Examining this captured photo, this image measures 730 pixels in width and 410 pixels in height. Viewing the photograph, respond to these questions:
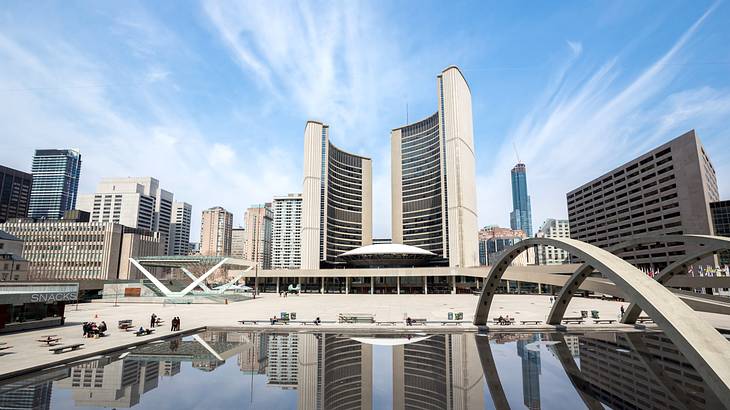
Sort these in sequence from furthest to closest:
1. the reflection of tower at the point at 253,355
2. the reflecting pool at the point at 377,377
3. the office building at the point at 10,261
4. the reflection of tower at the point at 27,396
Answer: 1. the office building at the point at 10,261
2. the reflection of tower at the point at 253,355
3. the reflecting pool at the point at 377,377
4. the reflection of tower at the point at 27,396

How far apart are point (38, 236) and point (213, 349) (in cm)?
13404

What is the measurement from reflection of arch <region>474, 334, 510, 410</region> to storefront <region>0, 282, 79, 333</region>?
29053mm

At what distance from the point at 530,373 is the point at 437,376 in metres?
3.88

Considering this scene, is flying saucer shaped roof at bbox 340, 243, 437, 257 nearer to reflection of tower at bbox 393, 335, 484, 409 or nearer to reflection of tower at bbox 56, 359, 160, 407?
reflection of tower at bbox 393, 335, 484, 409

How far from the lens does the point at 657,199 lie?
93.0 metres

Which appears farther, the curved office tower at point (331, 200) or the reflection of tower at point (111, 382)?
the curved office tower at point (331, 200)

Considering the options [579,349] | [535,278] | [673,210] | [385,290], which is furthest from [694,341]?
[673,210]

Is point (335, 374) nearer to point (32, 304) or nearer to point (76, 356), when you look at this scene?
point (76, 356)

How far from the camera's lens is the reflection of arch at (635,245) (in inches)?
682

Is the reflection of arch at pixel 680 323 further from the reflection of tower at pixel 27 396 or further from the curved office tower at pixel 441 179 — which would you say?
the curved office tower at pixel 441 179

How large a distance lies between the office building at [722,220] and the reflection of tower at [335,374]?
101m

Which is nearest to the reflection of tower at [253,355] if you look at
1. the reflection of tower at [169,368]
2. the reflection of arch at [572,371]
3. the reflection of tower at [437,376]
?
the reflection of tower at [169,368]

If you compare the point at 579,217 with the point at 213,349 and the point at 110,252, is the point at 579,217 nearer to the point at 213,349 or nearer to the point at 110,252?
the point at 213,349

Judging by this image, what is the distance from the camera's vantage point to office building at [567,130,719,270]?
270ft
